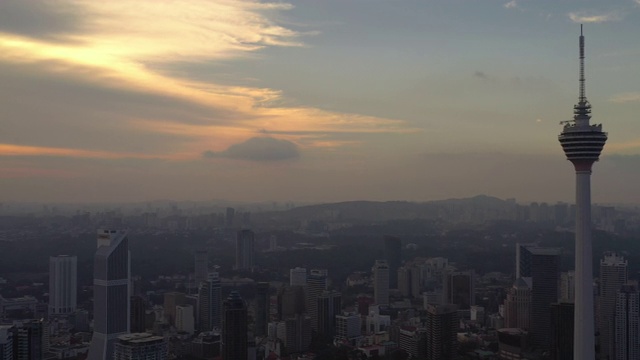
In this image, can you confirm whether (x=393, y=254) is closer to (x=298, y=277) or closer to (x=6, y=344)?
(x=298, y=277)

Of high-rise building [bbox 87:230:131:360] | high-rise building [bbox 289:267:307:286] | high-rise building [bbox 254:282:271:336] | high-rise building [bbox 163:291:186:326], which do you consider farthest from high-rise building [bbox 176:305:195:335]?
high-rise building [bbox 289:267:307:286]

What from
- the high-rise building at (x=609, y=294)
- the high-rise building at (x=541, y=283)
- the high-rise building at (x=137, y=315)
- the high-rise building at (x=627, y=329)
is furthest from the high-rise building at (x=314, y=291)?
the high-rise building at (x=627, y=329)

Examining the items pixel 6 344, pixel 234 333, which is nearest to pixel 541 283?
pixel 234 333

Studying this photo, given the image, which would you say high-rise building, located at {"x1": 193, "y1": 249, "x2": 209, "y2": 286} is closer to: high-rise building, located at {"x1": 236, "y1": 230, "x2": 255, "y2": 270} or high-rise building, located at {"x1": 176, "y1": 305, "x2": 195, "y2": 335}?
high-rise building, located at {"x1": 236, "y1": 230, "x2": 255, "y2": 270}

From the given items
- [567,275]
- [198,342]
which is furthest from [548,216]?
[198,342]

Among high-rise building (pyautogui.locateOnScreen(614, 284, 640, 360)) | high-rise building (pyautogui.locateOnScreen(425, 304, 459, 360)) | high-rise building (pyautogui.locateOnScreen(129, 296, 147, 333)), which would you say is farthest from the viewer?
high-rise building (pyautogui.locateOnScreen(129, 296, 147, 333))
